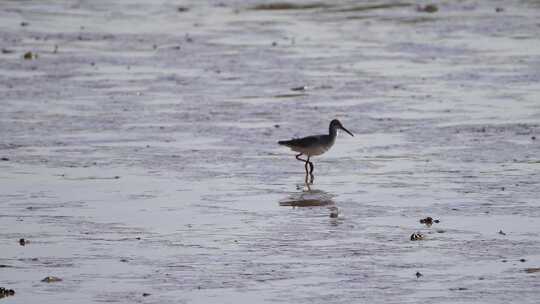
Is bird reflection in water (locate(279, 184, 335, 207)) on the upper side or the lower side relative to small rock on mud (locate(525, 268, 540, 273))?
upper

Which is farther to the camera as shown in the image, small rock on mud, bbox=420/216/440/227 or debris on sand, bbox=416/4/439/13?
debris on sand, bbox=416/4/439/13

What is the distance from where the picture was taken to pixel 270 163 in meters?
17.8

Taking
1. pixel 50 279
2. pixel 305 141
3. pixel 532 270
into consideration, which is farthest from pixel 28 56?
pixel 532 270

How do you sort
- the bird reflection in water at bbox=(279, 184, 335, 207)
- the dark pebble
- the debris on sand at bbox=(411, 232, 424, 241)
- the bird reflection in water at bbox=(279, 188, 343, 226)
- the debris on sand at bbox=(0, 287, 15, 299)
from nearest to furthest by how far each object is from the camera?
1. the debris on sand at bbox=(0, 287, 15, 299)
2. the debris on sand at bbox=(411, 232, 424, 241)
3. the bird reflection in water at bbox=(279, 188, 343, 226)
4. the bird reflection in water at bbox=(279, 184, 335, 207)
5. the dark pebble

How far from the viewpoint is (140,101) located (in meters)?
22.7

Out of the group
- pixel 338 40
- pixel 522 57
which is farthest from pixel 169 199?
pixel 338 40

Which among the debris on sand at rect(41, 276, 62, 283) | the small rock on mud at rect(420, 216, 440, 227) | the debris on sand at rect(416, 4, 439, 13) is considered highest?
the debris on sand at rect(416, 4, 439, 13)

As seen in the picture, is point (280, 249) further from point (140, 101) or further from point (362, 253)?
point (140, 101)

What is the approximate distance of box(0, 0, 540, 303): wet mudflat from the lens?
11773 mm

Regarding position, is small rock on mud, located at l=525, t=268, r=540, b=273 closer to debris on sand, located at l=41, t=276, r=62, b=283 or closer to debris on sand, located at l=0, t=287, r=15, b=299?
debris on sand, located at l=41, t=276, r=62, b=283

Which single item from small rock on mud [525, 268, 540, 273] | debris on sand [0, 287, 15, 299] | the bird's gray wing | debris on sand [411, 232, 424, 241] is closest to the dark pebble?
the bird's gray wing

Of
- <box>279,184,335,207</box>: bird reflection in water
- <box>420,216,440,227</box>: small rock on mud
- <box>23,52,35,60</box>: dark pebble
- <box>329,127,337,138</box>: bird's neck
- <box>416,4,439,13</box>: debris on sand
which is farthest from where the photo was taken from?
<box>416,4,439,13</box>: debris on sand

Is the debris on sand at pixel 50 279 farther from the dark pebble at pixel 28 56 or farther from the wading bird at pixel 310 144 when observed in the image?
the dark pebble at pixel 28 56

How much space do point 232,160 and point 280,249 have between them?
5063 mm
